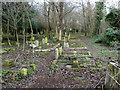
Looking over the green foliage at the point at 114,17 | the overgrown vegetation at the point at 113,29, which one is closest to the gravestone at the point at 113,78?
the overgrown vegetation at the point at 113,29

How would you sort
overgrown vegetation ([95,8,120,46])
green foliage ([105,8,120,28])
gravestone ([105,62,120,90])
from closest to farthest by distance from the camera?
gravestone ([105,62,120,90]), overgrown vegetation ([95,8,120,46]), green foliage ([105,8,120,28])

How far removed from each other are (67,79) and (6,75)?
8.76 ft

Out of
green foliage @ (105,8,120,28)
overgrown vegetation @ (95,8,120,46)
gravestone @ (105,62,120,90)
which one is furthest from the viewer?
green foliage @ (105,8,120,28)

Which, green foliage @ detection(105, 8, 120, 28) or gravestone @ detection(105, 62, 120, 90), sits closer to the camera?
gravestone @ detection(105, 62, 120, 90)

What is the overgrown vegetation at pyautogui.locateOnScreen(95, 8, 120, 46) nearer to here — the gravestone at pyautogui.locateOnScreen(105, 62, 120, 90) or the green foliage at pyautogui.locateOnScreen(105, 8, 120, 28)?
the green foliage at pyautogui.locateOnScreen(105, 8, 120, 28)

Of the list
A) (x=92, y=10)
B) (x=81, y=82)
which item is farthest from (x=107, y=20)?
(x=81, y=82)

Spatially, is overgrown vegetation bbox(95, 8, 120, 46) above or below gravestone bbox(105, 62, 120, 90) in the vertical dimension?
above

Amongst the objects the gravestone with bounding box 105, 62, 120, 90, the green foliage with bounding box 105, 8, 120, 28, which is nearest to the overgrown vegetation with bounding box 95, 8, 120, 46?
the green foliage with bounding box 105, 8, 120, 28

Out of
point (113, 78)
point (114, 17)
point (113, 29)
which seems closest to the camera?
point (113, 78)

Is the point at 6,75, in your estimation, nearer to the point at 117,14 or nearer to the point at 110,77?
the point at 110,77

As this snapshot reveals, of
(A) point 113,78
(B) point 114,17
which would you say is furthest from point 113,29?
(A) point 113,78

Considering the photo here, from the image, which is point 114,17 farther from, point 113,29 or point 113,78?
point 113,78

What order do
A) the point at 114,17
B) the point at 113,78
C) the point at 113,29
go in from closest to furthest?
the point at 113,78, the point at 113,29, the point at 114,17

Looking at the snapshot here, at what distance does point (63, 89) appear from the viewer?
3629mm
